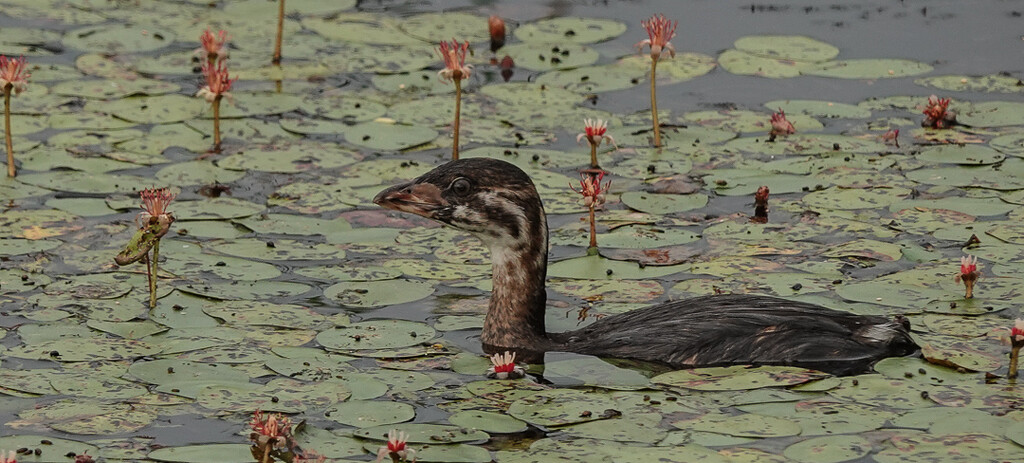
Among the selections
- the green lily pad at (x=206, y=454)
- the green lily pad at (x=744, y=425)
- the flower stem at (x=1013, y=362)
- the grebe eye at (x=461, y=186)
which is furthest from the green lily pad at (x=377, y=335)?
the flower stem at (x=1013, y=362)

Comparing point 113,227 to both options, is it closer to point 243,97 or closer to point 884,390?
point 243,97

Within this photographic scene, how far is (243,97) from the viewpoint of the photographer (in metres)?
14.9

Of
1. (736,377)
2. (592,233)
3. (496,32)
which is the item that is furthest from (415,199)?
(496,32)

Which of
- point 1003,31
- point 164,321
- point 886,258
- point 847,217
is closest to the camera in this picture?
point 164,321

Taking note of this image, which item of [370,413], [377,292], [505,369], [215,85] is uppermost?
[215,85]

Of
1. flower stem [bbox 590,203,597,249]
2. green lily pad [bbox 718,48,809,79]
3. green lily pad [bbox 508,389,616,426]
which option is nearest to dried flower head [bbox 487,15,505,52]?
green lily pad [bbox 718,48,809,79]

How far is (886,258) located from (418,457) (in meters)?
4.02

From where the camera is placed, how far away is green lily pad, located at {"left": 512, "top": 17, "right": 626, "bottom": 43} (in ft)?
53.8

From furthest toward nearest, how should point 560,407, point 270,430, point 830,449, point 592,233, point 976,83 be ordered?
point 976,83
point 592,233
point 560,407
point 830,449
point 270,430

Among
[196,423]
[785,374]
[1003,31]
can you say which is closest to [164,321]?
[196,423]

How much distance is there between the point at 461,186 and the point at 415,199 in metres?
0.29

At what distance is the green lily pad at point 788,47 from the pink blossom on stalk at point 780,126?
1988 millimetres

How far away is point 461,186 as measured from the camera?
1013 cm

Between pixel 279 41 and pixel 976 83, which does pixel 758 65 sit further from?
pixel 279 41
